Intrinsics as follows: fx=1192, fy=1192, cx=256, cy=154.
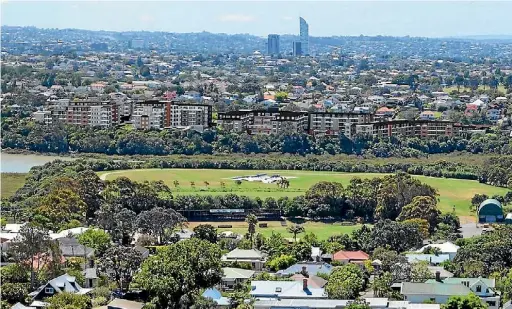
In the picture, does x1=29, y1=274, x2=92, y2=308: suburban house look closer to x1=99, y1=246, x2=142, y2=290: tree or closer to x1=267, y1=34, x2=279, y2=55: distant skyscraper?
x1=99, y1=246, x2=142, y2=290: tree

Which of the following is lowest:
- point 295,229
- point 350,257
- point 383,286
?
point 295,229

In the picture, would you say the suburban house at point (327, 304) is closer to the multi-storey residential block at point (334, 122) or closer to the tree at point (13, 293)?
the tree at point (13, 293)

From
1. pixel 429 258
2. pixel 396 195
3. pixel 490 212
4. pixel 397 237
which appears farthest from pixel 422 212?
pixel 429 258

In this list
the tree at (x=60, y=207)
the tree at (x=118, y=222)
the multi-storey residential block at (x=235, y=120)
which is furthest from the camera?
the multi-storey residential block at (x=235, y=120)

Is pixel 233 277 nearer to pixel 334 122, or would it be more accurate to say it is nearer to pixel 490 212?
pixel 490 212

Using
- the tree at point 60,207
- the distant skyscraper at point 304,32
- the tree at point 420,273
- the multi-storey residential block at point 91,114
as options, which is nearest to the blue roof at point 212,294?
the tree at point 420,273

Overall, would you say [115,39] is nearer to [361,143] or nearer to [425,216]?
[361,143]
